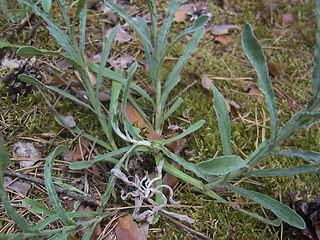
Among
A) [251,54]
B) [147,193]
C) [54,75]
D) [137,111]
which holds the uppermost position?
[251,54]

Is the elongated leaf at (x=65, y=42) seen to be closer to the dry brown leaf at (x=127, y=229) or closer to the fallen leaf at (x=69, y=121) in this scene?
the fallen leaf at (x=69, y=121)

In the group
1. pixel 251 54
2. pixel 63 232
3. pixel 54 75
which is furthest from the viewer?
pixel 54 75

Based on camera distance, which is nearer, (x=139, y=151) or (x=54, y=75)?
(x=139, y=151)

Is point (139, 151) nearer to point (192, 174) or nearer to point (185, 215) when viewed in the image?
point (192, 174)

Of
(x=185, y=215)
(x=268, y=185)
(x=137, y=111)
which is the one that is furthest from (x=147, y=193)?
(x=268, y=185)

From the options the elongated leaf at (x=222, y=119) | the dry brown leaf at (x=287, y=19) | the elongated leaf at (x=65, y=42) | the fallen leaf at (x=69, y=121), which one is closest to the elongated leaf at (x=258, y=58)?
the elongated leaf at (x=222, y=119)

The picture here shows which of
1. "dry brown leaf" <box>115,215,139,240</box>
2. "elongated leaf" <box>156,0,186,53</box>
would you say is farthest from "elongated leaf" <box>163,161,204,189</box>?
"elongated leaf" <box>156,0,186,53</box>

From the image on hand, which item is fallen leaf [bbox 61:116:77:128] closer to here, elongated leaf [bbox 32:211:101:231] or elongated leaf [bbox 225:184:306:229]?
elongated leaf [bbox 32:211:101:231]
